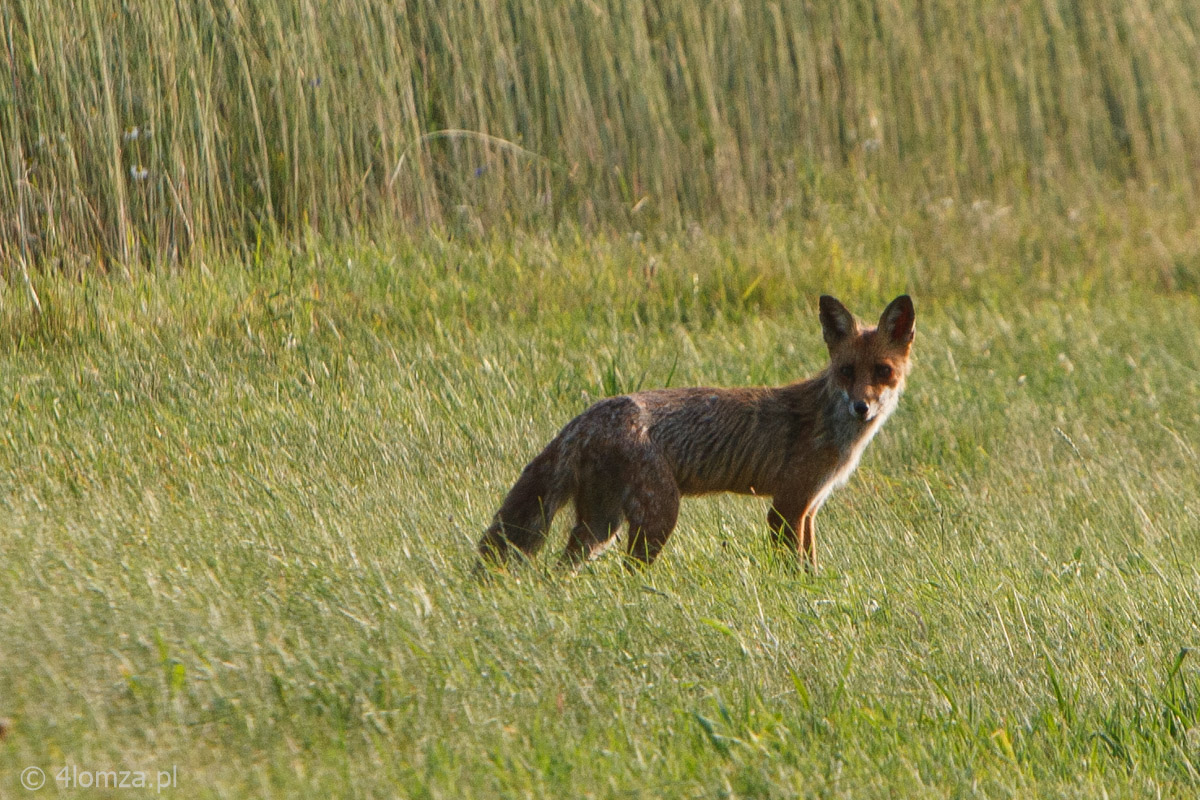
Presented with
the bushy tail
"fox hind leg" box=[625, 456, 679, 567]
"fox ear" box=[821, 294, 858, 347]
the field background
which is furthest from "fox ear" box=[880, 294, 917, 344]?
the bushy tail

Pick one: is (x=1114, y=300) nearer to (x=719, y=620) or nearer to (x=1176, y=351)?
(x=1176, y=351)

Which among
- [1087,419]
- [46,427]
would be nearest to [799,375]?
[1087,419]

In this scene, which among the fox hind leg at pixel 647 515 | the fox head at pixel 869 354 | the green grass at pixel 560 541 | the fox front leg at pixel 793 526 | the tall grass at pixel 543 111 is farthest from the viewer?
the tall grass at pixel 543 111

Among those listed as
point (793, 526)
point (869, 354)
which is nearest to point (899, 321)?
point (869, 354)

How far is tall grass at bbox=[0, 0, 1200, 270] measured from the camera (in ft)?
27.2

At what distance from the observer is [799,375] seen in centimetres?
802

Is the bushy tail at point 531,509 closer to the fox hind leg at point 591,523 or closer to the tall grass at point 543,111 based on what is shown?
the fox hind leg at point 591,523

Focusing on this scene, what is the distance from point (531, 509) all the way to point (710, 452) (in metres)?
0.89

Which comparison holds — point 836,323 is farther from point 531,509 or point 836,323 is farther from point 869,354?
point 531,509

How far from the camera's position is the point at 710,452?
565 cm

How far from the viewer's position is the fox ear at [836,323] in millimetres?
5988

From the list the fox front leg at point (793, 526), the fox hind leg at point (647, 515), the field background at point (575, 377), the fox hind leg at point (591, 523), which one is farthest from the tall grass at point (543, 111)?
the fox front leg at point (793, 526)

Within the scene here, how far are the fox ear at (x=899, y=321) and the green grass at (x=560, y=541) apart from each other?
90 cm

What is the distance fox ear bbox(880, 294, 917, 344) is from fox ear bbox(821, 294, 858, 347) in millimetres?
144
